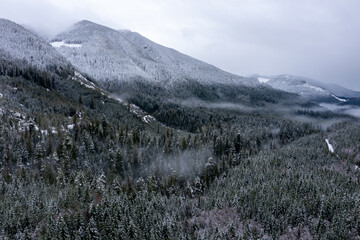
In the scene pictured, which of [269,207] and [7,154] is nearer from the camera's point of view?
[269,207]

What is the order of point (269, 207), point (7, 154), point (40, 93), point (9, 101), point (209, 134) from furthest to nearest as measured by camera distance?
point (209, 134) → point (40, 93) → point (9, 101) → point (7, 154) → point (269, 207)

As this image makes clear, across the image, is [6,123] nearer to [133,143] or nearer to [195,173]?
[133,143]

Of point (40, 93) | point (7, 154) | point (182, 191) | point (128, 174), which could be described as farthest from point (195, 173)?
point (40, 93)

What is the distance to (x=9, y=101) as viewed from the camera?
138 meters

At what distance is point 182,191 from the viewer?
114 metres

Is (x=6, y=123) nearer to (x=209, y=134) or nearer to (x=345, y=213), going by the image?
(x=209, y=134)

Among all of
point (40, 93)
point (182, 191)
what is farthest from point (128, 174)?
point (40, 93)

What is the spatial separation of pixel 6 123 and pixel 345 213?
157034mm

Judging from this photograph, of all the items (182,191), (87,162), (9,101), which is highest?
(9,101)

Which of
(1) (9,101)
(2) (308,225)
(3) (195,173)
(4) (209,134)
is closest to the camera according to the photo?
(2) (308,225)

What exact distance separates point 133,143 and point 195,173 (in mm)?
42552

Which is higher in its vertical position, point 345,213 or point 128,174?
point 345,213

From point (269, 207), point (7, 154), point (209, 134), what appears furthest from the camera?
point (209, 134)

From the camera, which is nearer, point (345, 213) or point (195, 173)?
point (345, 213)
